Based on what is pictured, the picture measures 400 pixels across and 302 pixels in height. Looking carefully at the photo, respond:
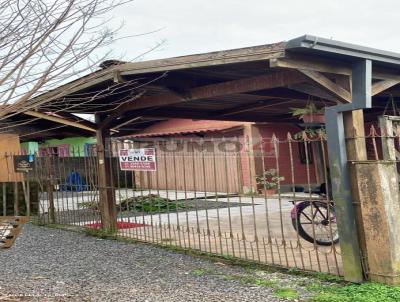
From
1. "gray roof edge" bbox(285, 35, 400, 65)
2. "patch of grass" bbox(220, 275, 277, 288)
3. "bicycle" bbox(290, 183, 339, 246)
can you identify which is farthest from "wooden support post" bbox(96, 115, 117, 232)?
"gray roof edge" bbox(285, 35, 400, 65)

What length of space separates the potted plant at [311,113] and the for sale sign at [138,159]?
8.40 feet

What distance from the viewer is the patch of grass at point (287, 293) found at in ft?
15.8

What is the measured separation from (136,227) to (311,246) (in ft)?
11.9

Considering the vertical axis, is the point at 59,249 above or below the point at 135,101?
below

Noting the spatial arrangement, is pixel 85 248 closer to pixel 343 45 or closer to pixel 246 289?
pixel 246 289

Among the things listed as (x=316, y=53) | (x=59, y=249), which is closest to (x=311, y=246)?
(x=316, y=53)

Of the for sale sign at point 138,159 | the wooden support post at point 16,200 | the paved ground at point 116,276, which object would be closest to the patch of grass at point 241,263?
the paved ground at point 116,276

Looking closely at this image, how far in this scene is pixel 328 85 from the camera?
213 inches

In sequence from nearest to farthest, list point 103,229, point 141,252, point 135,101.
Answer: point 141,252
point 135,101
point 103,229

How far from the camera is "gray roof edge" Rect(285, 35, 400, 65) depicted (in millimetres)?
4746

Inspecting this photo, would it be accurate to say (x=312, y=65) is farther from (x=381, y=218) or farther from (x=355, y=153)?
(x=381, y=218)

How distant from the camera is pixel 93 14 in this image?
3.96 m

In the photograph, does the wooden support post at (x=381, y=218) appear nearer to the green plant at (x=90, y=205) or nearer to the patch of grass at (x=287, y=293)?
the patch of grass at (x=287, y=293)

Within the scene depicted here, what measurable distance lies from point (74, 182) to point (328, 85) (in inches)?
312
